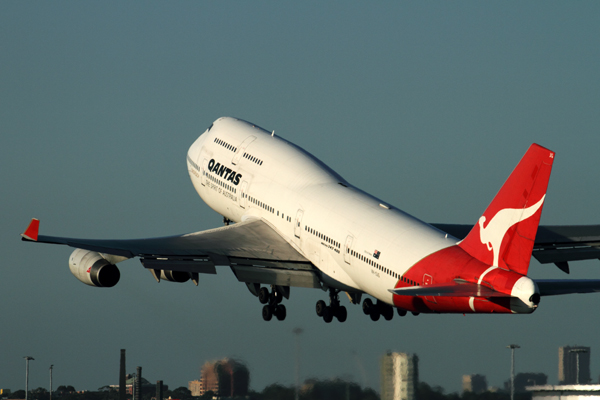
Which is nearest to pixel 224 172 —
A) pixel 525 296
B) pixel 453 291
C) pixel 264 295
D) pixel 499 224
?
pixel 264 295

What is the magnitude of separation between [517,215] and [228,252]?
15632 mm

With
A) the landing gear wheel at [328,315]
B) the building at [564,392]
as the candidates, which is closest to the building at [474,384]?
the building at [564,392]

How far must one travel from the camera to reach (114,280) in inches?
1845

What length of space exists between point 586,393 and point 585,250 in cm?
678

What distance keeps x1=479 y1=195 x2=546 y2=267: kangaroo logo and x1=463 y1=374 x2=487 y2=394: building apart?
9.78 metres

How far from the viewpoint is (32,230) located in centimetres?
4178

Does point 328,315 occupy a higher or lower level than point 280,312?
lower

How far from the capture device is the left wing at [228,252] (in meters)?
44.2

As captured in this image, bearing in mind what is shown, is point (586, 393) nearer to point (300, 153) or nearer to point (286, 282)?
point (286, 282)

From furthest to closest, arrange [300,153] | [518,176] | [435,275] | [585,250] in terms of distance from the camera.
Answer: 1. [300,153]
2. [585,250]
3. [435,275]
4. [518,176]

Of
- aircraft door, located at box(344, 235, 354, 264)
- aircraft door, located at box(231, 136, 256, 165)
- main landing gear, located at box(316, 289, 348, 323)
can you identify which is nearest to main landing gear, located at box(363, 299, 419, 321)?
main landing gear, located at box(316, 289, 348, 323)

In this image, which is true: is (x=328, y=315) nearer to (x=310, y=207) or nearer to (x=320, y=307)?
(x=320, y=307)

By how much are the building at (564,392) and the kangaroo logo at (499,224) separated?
1049 centimetres

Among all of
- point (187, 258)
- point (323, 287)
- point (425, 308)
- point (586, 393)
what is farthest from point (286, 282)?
point (586, 393)
